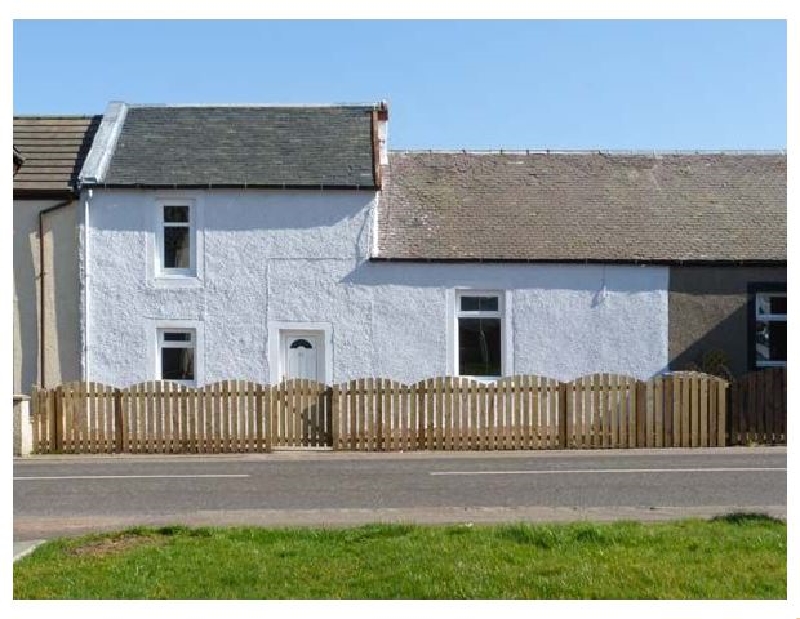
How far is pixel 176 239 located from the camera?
22.7 meters

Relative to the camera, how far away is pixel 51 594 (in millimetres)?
7367

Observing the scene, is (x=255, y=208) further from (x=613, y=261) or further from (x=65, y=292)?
(x=613, y=261)

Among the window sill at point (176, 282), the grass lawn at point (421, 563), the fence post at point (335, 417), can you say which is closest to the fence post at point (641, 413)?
the fence post at point (335, 417)

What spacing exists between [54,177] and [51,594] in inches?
655

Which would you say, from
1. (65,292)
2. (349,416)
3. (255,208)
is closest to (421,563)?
(349,416)

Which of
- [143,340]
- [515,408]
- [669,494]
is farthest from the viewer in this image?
[143,340]

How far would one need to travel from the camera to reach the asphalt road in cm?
1107

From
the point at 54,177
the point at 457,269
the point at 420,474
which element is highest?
the point at 54,177

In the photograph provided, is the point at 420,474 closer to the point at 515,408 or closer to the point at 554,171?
the point at 515,408

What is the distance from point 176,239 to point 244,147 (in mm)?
2413

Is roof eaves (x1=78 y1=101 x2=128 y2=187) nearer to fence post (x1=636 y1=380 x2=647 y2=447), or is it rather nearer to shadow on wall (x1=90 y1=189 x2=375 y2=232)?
shadow on wall (x1=90 y1=189 x2=375 y2=232)

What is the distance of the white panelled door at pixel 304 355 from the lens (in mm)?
22578

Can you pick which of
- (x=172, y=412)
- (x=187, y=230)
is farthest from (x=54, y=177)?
(x=172, y=412)

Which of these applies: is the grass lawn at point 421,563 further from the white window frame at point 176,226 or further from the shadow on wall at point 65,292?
the shadow on wall at point 65,292
